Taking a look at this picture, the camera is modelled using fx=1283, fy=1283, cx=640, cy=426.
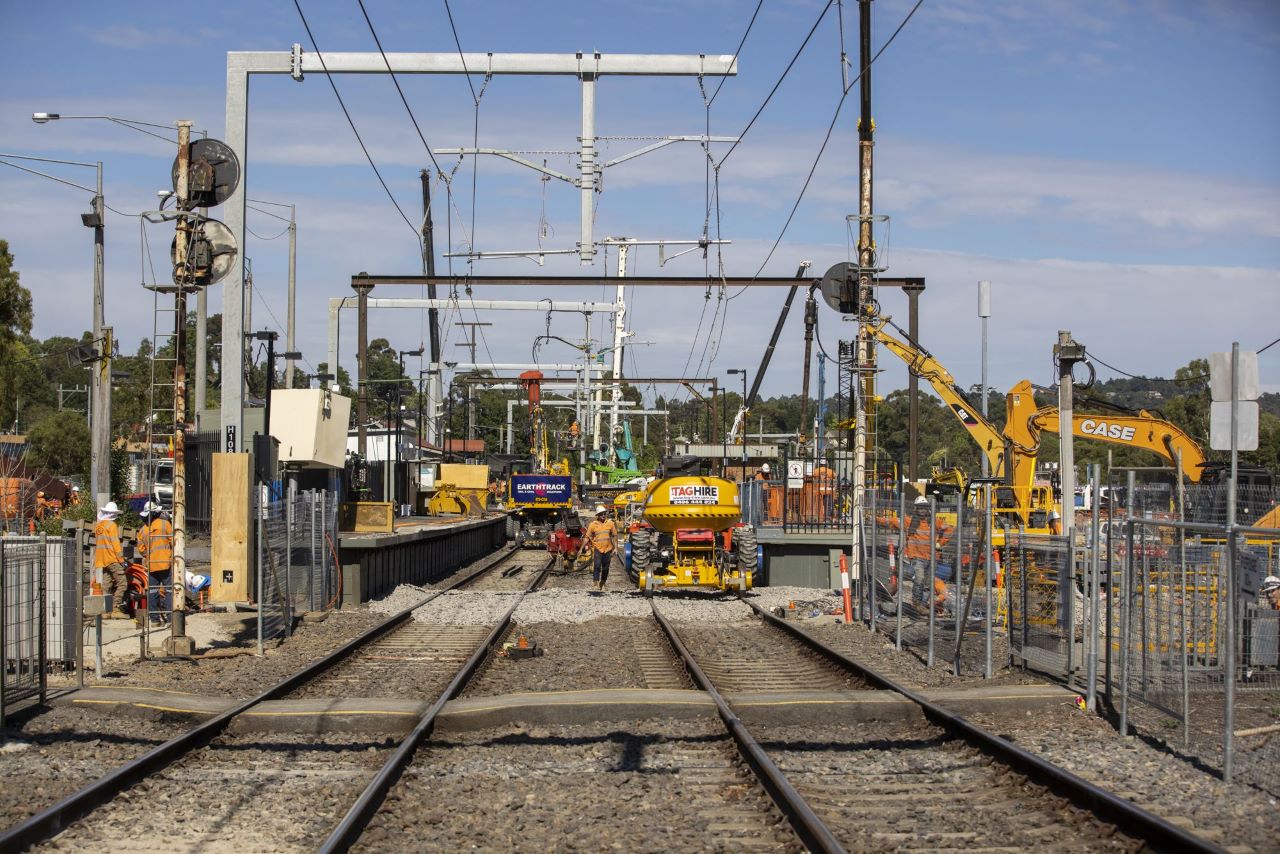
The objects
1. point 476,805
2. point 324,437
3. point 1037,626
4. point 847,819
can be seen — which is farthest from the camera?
point 324,437

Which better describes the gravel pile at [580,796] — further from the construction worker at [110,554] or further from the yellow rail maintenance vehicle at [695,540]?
the yellow rail maintenance vehicle at [695,540]

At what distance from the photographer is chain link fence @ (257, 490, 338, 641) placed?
17.2 m

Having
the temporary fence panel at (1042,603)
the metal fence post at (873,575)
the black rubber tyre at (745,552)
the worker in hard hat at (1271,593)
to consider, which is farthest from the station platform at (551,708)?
the black rubber tyre at (745,552)

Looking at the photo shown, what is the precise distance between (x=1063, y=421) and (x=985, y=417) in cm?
1570

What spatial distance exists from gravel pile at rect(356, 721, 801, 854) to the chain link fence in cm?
685

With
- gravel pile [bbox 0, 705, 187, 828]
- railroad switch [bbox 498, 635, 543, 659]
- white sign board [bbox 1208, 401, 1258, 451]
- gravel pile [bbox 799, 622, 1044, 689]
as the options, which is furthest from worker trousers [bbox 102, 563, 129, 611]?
white sign board [bbox 1208, 401, 1258, 451]

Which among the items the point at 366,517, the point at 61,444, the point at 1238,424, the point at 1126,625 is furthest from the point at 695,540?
the point at 61,444

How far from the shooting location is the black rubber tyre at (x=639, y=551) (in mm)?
26016

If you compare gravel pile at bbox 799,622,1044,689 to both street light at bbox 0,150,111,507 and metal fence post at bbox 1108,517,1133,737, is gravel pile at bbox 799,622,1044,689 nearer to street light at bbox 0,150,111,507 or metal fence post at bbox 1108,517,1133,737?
metal fence post at bbox 1108,517,1133,737

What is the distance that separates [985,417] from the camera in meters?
Answer: 34.2

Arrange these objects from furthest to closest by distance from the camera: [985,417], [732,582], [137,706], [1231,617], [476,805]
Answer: [985,417] → [732,582] → [137,706] → [1231,617] → [476,805]

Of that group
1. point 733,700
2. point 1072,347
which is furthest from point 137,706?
point 1072,347

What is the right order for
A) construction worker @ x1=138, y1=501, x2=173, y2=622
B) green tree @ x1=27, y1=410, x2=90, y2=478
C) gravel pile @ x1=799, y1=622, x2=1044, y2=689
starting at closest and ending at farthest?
gravel pile @ x1=799, y1=622, x2=1044, y2=689, construction worker @ x1=138, y1=501, x2=173, y2=622, green tree @ x1=27, y1=410, x2=90, y2=478

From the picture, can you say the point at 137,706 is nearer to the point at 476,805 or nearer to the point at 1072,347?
the point at 476,805
